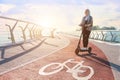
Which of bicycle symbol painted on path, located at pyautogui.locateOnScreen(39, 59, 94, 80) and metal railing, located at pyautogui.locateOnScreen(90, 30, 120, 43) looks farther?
metal railing, located at pyautogui.locateOnScreen(90, 30, 120, 43)

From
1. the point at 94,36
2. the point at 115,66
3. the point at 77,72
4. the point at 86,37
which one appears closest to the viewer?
the point at 77,72

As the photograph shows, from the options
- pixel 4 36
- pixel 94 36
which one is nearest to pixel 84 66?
pixel 4 36

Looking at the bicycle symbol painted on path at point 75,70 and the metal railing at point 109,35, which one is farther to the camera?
the metal railing at point 109,35

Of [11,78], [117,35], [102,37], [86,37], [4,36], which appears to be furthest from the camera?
[102,37]

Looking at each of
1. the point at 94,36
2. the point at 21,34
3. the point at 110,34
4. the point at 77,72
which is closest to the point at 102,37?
the point at 110,34

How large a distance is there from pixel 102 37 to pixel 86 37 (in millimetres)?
16765

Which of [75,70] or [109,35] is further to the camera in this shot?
[109,35]

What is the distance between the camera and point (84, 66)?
10.4 m

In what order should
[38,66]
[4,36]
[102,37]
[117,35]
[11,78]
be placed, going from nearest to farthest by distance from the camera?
[11,78] → [38,66] → [4,36] → [117,35] → [102,37]

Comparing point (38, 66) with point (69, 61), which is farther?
point (69, 61)

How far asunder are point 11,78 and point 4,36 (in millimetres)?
8555

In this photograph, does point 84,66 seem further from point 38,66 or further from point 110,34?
point 110,34

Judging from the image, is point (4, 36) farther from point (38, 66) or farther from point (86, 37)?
point (38, 66)

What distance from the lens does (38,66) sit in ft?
33.1
